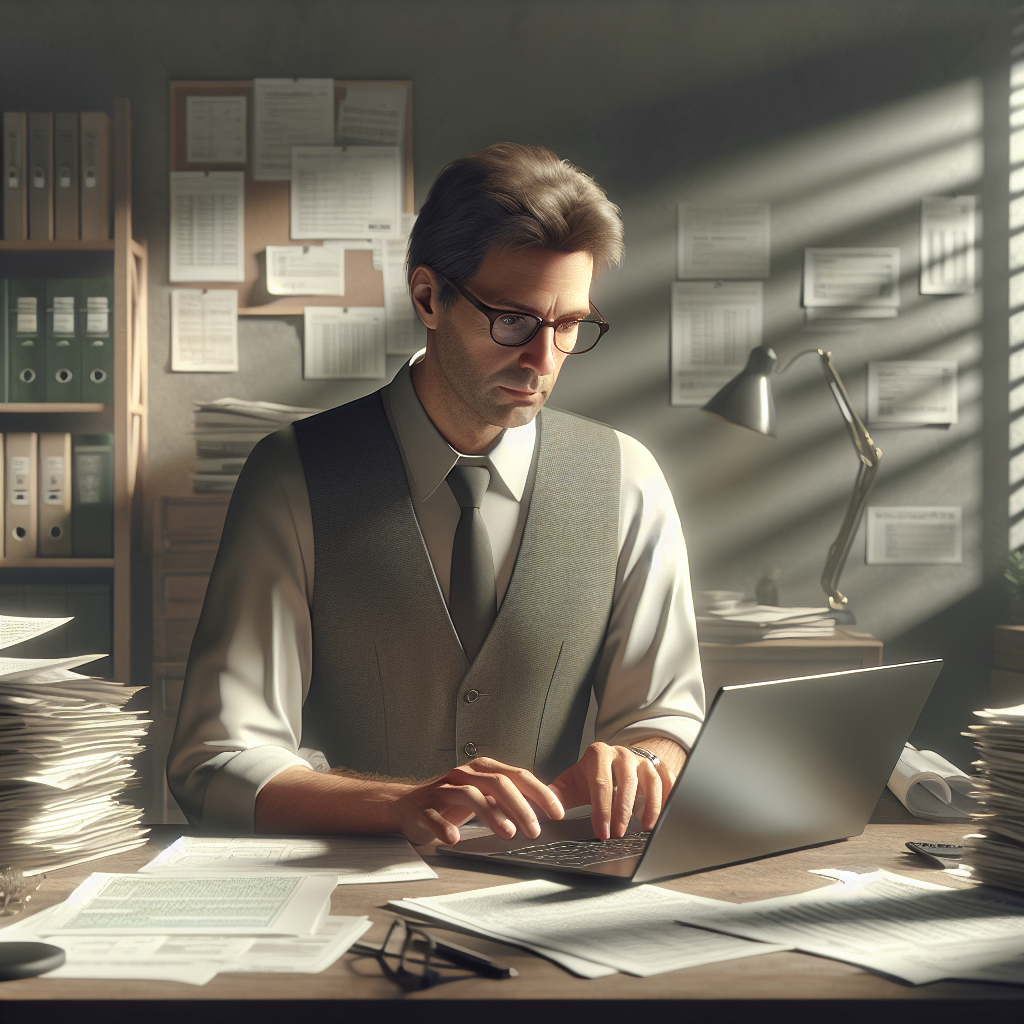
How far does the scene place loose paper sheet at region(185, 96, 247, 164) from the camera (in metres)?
3.34

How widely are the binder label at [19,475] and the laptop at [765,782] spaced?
2.50 m

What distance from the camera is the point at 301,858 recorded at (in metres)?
0.90

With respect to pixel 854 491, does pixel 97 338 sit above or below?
above

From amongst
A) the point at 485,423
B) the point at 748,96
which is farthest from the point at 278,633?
the point at 748,96

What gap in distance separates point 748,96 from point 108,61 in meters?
1.96

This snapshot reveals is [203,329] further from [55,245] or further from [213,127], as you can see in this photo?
[213,127]

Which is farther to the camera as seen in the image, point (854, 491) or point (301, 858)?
point (854, 491)

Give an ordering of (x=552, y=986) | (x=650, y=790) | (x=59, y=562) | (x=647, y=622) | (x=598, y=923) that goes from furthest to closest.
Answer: (x=59, y=562) < (x=647, y=622) < (x=650, y=790) < (x=598, y=923) < (x=552, y=986)

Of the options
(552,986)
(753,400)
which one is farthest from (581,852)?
(753,400)

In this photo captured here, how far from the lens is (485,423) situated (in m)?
1.39

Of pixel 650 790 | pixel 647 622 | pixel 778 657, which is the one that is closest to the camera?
pixel 650 790

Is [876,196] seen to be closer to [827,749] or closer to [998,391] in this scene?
[998,391]

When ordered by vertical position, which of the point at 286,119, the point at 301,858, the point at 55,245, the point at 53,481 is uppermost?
the point at 286,119

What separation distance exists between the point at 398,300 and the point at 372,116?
0.56 m
